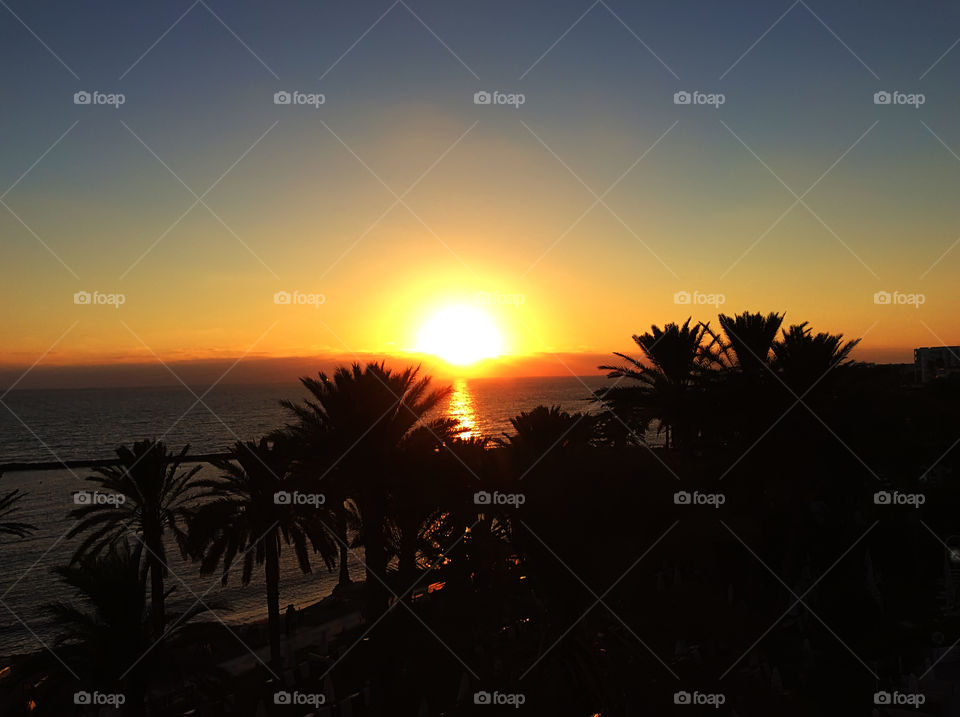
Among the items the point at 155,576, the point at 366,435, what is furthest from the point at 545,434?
the point at 155,576

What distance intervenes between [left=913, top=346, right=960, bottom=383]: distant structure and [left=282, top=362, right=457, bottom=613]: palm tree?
3801 inches

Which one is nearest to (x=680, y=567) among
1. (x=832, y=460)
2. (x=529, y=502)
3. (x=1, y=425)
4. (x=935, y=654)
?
(x=832, y=460)

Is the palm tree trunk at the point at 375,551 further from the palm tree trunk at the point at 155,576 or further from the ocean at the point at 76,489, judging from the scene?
the palm tree trunk at the point at 155,576

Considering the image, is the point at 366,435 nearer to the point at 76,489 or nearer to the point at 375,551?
the point at 375,551

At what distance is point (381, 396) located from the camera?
18.2 metres

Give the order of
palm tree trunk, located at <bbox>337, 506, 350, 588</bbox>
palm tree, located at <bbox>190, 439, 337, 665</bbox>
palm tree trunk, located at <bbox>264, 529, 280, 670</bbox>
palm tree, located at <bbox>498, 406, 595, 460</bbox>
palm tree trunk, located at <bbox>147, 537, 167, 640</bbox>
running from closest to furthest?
palm tree trunk, located at <bbox>147, 537, 167, 640</bbox>, palm tree, located at <bbox>498, 406, 595, 460</bbox>, palm tree, located at <bbox>190, 439, 337, 665</bbox>, palm tree trunk, located at <bbox>264, 529, 280, 670</bbox>, palm tree trunk, located at <bbox>337, 506, 350, 588</bbox>

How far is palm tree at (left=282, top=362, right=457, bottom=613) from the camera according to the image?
17.8 m

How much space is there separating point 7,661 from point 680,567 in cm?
2899

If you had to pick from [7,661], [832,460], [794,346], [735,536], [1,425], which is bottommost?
[7,661]

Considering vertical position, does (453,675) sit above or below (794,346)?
below

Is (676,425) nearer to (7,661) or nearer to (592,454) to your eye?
(592,454)

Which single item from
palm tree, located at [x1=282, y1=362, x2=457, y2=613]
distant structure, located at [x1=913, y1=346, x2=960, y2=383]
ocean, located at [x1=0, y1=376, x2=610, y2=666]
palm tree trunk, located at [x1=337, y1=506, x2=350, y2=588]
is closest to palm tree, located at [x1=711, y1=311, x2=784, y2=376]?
ocean, located at [x1=0, y1=376, x2=610, y2=666]

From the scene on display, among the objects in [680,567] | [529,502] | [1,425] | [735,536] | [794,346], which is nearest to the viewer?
[529,502]

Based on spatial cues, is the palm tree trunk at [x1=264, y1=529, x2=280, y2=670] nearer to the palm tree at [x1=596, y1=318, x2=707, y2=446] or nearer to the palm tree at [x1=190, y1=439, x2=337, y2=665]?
the palm tree at [x1=190, y1=439, x2=337, y2=665]
